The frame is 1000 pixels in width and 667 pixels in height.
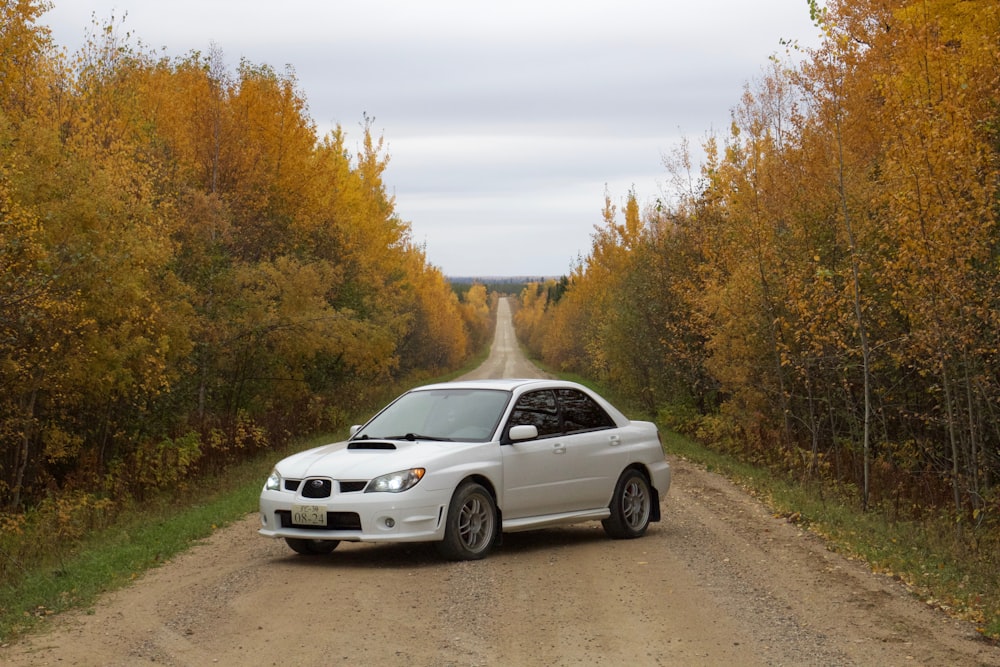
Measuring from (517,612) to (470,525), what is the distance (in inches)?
89.1

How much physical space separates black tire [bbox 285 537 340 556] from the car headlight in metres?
1.15

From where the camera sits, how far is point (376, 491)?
Result: 9.60m

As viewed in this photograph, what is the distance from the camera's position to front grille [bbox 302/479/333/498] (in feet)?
32.1

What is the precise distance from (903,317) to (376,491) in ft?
36.5

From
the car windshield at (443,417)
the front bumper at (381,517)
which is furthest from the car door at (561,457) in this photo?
the front bumper at (381,517)

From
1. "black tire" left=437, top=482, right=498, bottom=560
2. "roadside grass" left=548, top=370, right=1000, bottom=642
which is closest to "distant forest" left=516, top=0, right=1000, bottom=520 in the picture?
"roadside grass" left=548, top=370, right=1000, bottom=642

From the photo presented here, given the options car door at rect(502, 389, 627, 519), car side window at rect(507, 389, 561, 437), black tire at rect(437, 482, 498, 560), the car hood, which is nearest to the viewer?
the car hood

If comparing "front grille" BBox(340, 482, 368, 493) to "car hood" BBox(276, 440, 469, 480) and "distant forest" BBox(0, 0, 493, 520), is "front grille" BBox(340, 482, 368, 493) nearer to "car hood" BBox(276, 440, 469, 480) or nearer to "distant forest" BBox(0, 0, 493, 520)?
"car hood" BBox(276, 440, 469, 480)

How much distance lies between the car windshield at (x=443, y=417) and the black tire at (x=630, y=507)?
177cm

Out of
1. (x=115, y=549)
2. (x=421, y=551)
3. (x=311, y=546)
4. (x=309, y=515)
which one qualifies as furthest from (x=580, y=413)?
(x=115, y=549)

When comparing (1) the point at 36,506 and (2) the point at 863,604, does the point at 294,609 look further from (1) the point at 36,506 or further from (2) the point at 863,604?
(1) the point at 36,506

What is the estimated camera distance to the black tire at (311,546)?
10.5 m

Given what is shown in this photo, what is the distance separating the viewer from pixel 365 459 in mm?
10023

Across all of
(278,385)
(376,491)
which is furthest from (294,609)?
(278,385)
